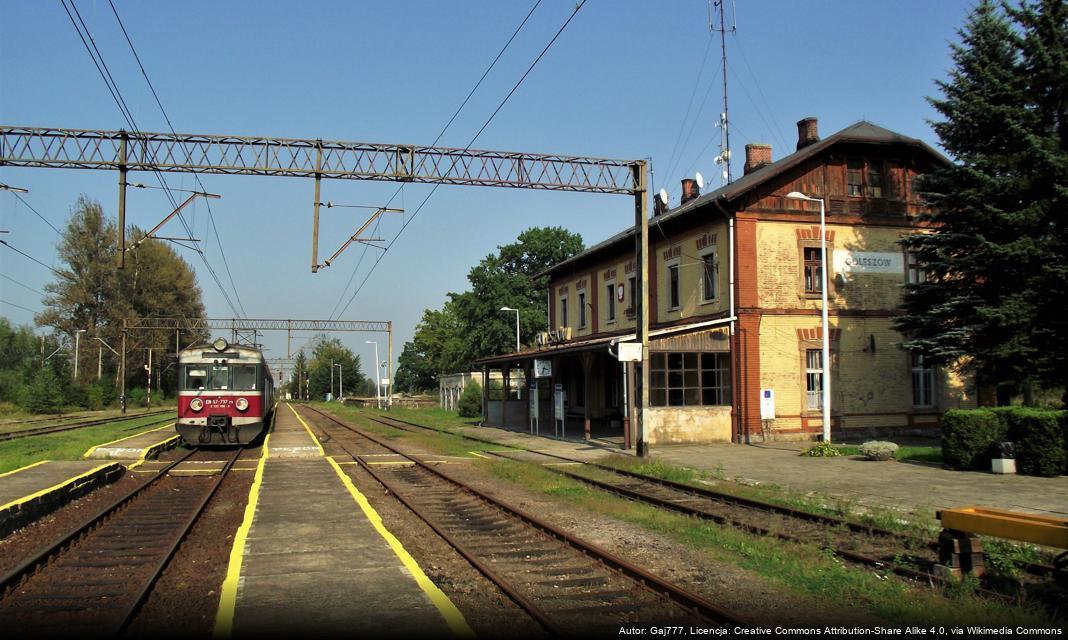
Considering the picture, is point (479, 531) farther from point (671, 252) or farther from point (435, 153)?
point (671, 252)

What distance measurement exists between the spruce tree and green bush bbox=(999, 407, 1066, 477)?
13.7ft

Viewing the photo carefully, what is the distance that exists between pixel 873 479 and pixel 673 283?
45.0 ft

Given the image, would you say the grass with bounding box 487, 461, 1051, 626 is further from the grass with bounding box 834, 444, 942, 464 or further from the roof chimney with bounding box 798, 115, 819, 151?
the roof chimney with bounding box 798, 115, 819, 151

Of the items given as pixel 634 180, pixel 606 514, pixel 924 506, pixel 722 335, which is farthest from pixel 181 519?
pixel 722 335

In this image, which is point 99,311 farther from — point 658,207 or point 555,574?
point 555,574

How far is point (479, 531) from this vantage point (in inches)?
379

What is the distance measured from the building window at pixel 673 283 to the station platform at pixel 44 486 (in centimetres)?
1822

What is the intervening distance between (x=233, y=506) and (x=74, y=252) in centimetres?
6166

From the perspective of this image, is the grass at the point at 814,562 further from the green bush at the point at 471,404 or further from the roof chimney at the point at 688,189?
the green bush at the point at 471,404

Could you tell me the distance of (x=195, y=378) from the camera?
2116 cm

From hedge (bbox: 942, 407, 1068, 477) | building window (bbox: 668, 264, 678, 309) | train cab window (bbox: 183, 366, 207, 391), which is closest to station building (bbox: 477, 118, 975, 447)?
building window (bbox: 668, 264, 678, 309)

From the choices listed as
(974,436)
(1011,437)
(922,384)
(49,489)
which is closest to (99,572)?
(49,489)

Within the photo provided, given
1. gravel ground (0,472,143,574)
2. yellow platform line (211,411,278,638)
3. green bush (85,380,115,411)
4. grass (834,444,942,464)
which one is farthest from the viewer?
green bush (85,380,115,411)

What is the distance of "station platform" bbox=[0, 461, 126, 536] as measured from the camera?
9.61 metres
